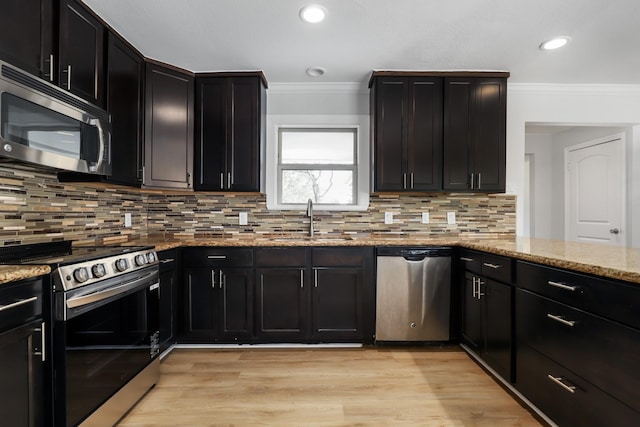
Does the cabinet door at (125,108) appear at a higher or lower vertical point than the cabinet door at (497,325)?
higher

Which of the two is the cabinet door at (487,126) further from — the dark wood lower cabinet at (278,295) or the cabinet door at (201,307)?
the cabinet door at (201,307)

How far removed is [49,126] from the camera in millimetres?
1581

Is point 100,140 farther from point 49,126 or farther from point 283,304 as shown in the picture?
point 283,304

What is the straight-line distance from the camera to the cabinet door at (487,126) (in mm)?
2912

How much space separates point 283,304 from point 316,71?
2.12 metres

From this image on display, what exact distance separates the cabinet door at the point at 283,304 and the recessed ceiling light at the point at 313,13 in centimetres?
187

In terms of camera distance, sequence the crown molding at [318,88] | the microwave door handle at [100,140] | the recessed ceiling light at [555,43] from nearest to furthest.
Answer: the microwave door handle at [100,140] < the recessed ceiling light at [555,43] < the crown molding at [318,88]

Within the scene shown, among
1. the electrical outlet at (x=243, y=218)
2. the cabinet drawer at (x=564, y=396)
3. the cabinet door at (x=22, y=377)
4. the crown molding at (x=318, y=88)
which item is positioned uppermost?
the crown molding at (x=318, y=88)

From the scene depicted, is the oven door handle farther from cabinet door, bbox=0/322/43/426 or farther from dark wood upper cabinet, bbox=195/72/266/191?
dark wood upper cabinet, bbox=195/72/266/191

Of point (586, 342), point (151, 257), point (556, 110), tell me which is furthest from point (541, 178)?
point (151, 257)

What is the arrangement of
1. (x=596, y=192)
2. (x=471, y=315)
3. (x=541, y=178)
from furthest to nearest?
(x=541, y=178) < (x=596, y=192) < (x=471, y=315)

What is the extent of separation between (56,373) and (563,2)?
131 inches

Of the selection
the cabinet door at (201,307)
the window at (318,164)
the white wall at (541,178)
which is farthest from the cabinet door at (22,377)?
the white wall at (541,178)

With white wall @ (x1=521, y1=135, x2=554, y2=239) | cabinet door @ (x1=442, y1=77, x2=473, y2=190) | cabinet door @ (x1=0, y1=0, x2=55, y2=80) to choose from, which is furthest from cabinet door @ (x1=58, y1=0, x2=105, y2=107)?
white wall @ (x1=521, y1=135, x2=554, y2=239)
